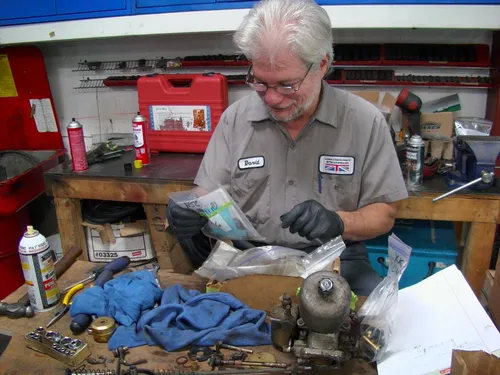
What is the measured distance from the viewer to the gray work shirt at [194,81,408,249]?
1395 mm

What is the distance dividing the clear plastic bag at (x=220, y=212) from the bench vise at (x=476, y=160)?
981 millimetres

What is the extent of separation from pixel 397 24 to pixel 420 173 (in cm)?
63

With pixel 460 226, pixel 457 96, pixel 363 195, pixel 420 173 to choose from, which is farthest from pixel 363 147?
pixel 457 96

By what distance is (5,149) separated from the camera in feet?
8.55

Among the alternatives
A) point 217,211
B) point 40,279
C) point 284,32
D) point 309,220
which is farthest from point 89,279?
point 284,32

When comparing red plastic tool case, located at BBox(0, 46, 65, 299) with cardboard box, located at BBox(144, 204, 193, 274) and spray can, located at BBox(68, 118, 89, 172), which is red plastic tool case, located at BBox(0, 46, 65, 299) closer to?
spray can, located at BBox(68, 118, 89, 172)

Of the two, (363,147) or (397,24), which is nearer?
(363,147)

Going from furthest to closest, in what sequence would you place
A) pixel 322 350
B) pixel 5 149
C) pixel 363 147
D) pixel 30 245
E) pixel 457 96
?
pixel 5 149 < pixel 457 96 < pixel 363 147 < pixel 30 245 < pixel 322 350

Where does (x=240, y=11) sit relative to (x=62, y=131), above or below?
above

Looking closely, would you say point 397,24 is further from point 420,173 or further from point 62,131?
point 62,131

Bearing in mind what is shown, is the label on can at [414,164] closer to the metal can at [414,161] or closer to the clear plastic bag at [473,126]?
the metal can at [414,161]

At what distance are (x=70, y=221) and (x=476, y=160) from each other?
1838mm

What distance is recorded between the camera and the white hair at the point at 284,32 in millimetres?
1090

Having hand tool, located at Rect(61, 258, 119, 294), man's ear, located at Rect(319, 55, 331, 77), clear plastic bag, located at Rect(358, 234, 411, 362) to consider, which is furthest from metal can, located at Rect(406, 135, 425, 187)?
hand tool, located at Rect(61, 258, 119, 294)
